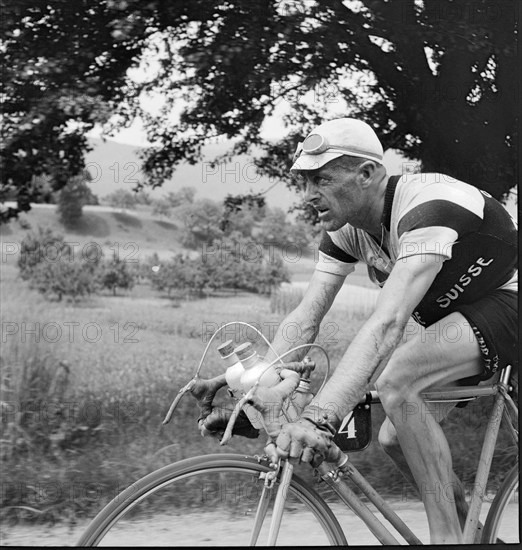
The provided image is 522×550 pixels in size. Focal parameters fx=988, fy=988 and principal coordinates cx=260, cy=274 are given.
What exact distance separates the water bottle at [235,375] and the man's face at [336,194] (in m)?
0.43

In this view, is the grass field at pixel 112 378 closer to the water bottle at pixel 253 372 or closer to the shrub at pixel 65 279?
the shrub at pixel 65 279

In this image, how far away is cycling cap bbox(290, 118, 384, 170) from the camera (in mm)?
2457

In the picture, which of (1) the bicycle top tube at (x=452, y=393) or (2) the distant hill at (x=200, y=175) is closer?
(1) the bicycle top tube at (x=452, y=393)

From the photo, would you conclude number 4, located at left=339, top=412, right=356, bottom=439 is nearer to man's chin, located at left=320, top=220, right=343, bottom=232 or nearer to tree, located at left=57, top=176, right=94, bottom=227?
man's chin, located at left=320, top=220, right=343, bottom=232

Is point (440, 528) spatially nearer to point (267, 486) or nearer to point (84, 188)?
point (267, 486)

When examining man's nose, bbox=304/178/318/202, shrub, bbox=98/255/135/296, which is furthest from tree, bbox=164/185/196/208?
man's nose, bbox=304/178/318/202

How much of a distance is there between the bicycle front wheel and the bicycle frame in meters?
0.05

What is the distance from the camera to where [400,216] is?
2479 millimetres

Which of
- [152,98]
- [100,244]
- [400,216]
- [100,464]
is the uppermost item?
[400,216]

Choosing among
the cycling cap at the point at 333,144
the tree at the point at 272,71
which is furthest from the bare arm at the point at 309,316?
the tree at the point at 272,71

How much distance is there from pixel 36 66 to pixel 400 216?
2488mm

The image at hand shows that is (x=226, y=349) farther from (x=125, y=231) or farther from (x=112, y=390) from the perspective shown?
(x=125, y=231)

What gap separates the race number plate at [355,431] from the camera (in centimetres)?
256

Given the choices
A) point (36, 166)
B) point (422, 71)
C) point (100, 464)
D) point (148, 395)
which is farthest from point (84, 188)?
point (422, 71)
